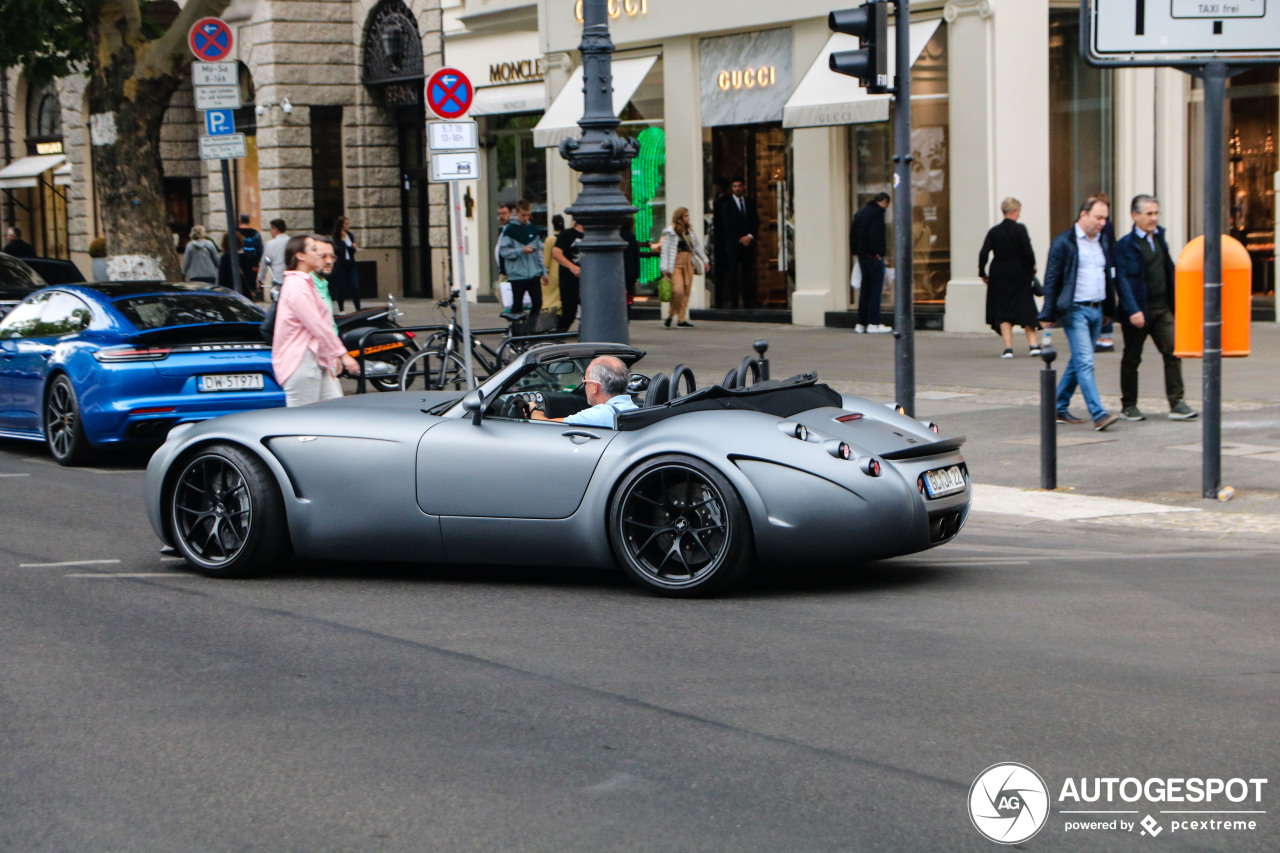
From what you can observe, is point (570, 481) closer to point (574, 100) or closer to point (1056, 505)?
point (1056, 505)

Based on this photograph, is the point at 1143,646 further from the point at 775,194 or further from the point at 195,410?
the point at 775,194

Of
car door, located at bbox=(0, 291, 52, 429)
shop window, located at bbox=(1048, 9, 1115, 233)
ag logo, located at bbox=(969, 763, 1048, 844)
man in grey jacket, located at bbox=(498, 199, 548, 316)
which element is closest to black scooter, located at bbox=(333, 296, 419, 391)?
car door, located at bbox=(0, 291, 52, 429)

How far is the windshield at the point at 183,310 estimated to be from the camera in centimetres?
1213

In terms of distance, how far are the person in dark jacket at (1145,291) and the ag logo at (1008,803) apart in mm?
8596

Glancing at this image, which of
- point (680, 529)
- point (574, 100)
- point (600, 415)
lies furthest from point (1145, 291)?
point (574, 100)

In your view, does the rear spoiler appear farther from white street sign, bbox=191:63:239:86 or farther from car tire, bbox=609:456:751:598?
white street sign, bbox=191:63:239:86

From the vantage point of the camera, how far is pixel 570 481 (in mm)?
7070

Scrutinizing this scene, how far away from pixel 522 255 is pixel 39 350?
8782 mm

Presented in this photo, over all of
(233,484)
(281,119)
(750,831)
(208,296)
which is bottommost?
(750,831)

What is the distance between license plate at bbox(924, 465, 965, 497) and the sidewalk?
212cm

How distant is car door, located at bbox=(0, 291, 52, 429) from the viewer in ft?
41.4

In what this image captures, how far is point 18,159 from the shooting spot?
1764 inches

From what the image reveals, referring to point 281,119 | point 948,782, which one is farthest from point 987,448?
point 281,119

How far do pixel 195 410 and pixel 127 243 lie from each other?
8826 millimetres
